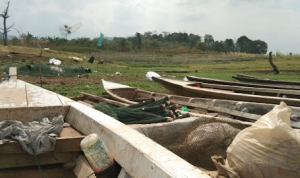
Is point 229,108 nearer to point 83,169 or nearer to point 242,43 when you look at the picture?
point 83,169

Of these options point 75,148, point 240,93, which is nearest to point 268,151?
point 75,148

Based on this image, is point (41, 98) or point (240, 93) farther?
point (240, 93)

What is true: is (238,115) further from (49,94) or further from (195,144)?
(49,94)

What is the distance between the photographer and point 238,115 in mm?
4715

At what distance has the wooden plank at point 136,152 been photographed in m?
1.61

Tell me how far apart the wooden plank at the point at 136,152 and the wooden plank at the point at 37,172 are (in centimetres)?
37

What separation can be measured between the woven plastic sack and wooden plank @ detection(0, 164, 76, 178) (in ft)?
4.56

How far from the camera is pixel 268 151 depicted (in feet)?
6.29

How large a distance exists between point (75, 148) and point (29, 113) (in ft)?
2.63

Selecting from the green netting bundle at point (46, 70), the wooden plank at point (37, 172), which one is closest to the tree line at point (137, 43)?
the green netting bundle at point (46, 70)

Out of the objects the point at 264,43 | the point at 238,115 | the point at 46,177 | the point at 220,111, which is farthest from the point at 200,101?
the point at 264,43

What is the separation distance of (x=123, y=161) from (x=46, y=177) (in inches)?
36.9

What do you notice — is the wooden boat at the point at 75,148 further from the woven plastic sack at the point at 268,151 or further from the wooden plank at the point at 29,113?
the woven plastic sack at the point at 268,151

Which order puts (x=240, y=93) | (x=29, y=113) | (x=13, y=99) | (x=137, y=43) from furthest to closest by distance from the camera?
(x=137, y=43) → (x=240, y=93) → (x=13, y=99) → (x=29, y=113)
